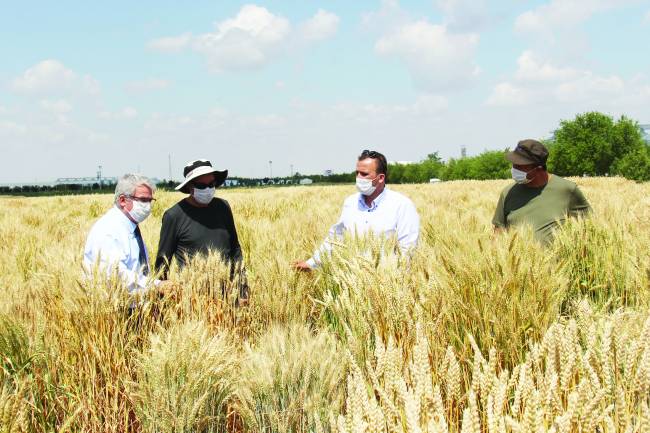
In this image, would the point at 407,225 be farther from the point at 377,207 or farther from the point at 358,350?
the point at 358,350

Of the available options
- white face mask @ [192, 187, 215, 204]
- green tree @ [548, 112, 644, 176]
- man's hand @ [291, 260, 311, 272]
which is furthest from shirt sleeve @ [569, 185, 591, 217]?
green tree @ [548, 112, 644, 176]

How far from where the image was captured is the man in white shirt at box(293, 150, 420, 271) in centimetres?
373

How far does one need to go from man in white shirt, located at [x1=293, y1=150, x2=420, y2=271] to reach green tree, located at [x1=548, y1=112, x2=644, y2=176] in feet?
231

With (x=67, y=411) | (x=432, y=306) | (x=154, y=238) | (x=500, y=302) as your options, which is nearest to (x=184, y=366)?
(x=67, y=411)

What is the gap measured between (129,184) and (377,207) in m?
1.75

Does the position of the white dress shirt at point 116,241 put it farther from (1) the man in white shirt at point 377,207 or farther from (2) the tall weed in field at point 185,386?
(1) the man in white shirt at point 377,207

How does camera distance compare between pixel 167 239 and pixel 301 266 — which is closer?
pixel 301 266

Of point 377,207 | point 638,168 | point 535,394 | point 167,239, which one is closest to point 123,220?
point 167,239

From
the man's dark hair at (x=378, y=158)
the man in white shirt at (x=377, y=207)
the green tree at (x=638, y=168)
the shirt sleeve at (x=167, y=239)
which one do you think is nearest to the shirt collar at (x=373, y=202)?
the man in white shirt at (x=377, y=207)

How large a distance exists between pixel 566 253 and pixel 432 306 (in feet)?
5.04

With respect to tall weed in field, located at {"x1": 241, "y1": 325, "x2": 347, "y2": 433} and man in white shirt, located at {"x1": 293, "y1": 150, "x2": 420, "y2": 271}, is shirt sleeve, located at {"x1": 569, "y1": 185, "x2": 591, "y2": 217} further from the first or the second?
tall weed in field, located at {"x1": 241, "y1": 325, "x2": 347, "y2": 433}

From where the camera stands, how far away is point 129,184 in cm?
326

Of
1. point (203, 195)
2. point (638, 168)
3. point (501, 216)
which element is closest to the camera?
point (203, 195)

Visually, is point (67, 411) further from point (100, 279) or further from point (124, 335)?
point (100, 279)
